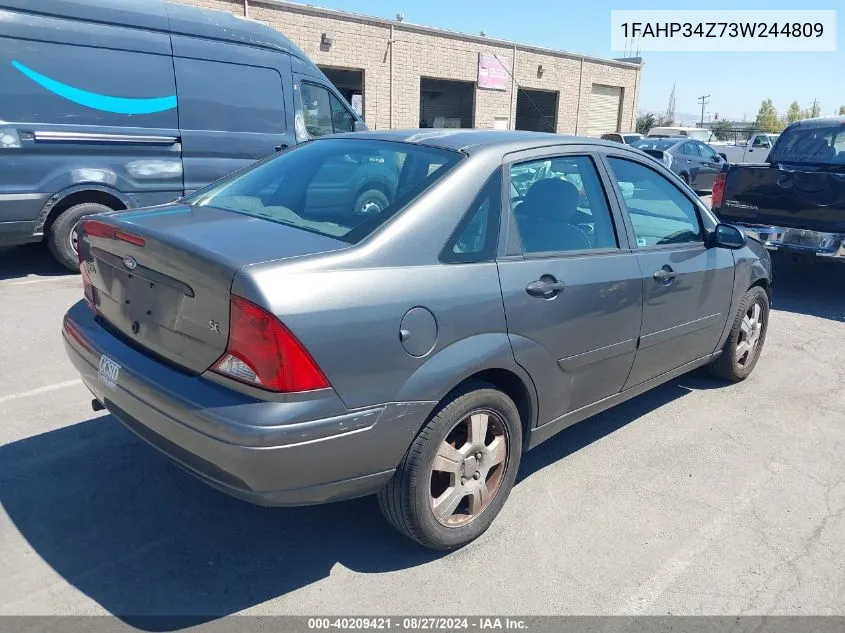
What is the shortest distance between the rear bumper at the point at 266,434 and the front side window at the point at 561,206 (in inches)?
41.0

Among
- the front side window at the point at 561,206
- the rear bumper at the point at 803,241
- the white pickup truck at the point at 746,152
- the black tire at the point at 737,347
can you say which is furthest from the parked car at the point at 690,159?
the front side window at the point at 561,206

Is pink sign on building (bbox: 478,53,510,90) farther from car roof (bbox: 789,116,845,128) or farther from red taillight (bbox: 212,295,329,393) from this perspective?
red taillight (bbox: 212,295,329,393)

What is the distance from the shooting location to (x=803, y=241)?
7.21m

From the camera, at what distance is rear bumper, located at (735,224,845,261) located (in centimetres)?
698

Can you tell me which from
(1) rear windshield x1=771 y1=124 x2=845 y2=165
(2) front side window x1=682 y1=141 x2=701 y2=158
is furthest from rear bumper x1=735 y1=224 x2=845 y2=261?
(2) front side window x1=682 y1=141 x2=701 y2=158

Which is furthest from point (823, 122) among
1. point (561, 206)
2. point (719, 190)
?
point (561, 206)

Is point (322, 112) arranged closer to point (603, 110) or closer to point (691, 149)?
point (691, 149)

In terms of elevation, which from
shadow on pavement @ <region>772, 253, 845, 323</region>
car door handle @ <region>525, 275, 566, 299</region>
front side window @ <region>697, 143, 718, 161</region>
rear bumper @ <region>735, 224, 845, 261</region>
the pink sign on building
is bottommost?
shadow on pavement @ <region>772, 253, 845, 323</region>

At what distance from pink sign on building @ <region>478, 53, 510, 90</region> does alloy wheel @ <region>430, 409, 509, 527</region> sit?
77.1 ft

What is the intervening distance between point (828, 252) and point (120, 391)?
22.7ft

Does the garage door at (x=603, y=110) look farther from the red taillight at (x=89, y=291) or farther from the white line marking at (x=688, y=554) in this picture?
the red taillight at (x=89, y=291)

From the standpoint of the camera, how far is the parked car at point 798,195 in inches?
276

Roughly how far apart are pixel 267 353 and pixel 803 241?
6.75 metres

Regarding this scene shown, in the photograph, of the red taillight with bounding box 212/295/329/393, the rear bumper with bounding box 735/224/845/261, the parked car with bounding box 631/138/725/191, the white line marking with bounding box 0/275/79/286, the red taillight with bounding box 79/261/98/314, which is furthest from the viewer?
the parked car with bounding box 631/138/725/191
